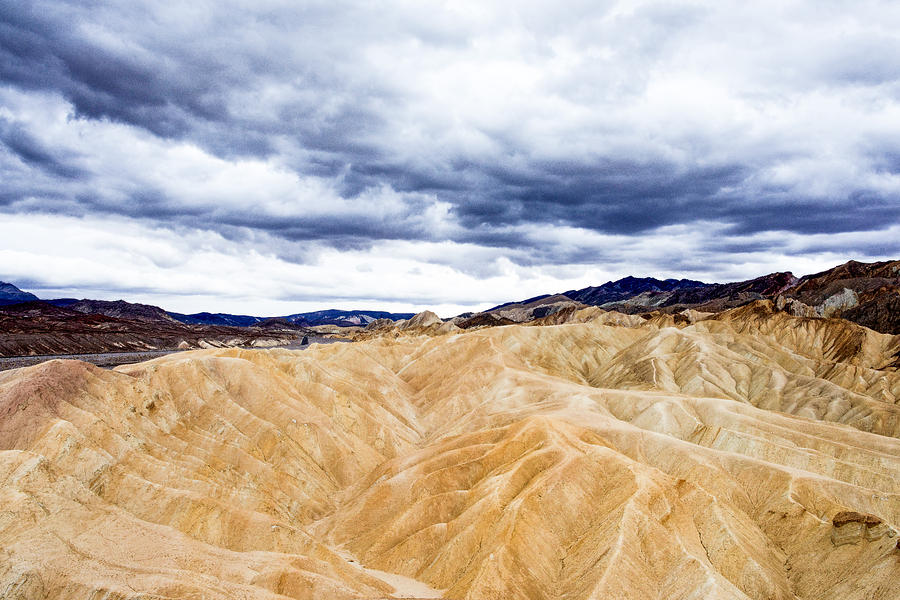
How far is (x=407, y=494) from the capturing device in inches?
2071

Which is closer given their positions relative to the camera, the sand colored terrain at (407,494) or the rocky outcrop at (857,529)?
the sand colored terrain at (407,494)

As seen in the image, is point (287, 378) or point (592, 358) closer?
point (287, 378)

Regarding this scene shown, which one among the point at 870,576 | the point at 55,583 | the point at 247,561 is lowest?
the point at 870,576

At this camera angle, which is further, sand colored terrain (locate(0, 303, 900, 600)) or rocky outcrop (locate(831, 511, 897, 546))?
rocky outcrop (locate(831, 511, 897, 546))

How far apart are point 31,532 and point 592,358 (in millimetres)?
117164

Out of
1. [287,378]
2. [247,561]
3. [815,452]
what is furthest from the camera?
[287,378]

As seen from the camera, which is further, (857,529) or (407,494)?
(407,494)

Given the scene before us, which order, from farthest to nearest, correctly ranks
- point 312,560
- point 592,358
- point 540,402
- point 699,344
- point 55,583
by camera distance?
1. point 592,358
2. point 699,344
3. point 540,402
4. point 312,560
5. point 55,583

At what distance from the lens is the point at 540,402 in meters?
84.1

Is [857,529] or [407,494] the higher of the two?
[857,529]

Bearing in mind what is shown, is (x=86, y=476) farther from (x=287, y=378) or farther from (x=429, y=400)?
(x=429, y=400)

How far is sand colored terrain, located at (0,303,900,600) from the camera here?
31047 millimetres

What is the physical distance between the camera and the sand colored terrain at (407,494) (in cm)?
3105

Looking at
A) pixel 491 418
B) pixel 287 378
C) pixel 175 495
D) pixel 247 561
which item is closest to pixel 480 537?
pixel 247 561
